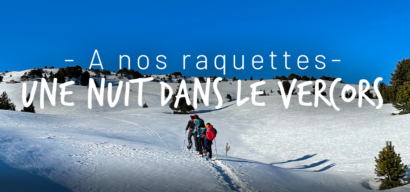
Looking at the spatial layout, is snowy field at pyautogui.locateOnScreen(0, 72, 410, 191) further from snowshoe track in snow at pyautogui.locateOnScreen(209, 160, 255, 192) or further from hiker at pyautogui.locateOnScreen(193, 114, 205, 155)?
hiker at pyautogui.locateOnScreen(193, 114, 205, 155)

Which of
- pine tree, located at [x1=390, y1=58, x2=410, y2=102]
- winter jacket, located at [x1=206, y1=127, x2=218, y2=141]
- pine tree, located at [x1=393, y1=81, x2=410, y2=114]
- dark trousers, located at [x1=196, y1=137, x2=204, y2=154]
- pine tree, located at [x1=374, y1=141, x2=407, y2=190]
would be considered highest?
pine tree, located at [x1=390, y1=58, x2=410, y2=102]

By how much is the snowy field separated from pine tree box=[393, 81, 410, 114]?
1.81m

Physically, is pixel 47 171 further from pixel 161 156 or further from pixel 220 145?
pixel 220 145

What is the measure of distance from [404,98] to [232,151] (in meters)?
15.8

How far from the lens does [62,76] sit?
68312 mm

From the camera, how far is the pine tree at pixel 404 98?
2331 cm

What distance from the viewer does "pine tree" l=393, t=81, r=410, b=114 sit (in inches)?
918

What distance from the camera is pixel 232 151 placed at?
2022cm

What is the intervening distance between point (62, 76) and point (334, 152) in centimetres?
6663

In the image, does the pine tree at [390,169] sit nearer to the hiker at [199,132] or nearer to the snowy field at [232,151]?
the snowy field at [232,151]

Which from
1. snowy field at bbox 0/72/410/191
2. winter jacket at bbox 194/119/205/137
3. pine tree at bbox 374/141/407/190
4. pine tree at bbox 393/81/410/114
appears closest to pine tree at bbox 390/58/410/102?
snowy field at bbox 0/72/410/191

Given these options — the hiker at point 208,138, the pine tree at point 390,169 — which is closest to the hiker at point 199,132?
the hiker at point 208,138

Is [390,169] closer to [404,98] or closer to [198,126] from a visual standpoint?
[198,126]

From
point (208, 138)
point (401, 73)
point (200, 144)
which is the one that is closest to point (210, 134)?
point (208, 138)
